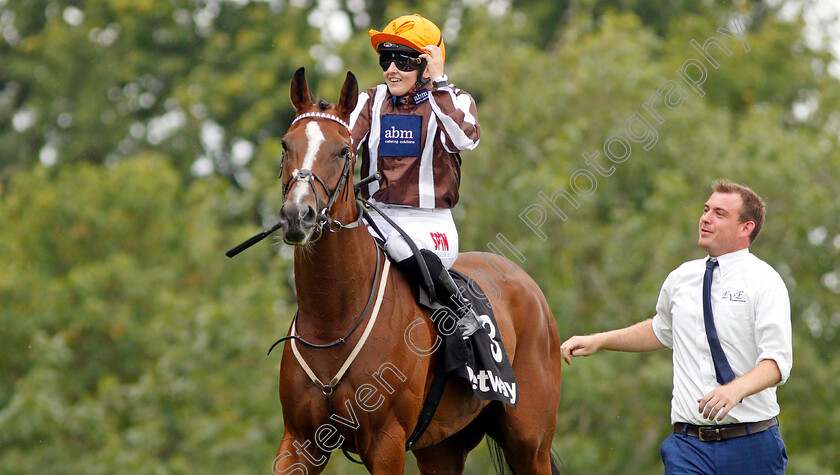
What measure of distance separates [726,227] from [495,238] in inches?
421

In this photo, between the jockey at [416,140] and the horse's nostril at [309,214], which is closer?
the horse's nostril at [309,214]

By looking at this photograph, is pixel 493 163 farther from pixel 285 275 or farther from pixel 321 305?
pixel 321 305

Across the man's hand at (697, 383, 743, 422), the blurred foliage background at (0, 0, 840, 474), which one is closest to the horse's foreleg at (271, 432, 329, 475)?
the man's hand at (697, 383, 743, 422)

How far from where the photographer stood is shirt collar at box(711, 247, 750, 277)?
532 centimetres

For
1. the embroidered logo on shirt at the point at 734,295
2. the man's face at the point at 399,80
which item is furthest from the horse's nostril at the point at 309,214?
the embroidered logo on shirt at the point at 734,295

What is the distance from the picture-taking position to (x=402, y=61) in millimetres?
6020

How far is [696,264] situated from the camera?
5535mm

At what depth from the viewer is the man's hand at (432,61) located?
6.03 m

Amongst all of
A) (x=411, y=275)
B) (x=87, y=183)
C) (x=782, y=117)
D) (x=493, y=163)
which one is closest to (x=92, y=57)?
(x=87, y=183)

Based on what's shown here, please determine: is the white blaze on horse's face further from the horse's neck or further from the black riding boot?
the black riding boot

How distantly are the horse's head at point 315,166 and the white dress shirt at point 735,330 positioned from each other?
71.6 inches

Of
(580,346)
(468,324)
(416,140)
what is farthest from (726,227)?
(416,140)

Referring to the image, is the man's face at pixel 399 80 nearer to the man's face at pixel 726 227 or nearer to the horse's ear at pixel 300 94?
the horse's ear at pixel 300 94

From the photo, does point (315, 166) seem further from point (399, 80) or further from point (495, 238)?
point (495, 238)
